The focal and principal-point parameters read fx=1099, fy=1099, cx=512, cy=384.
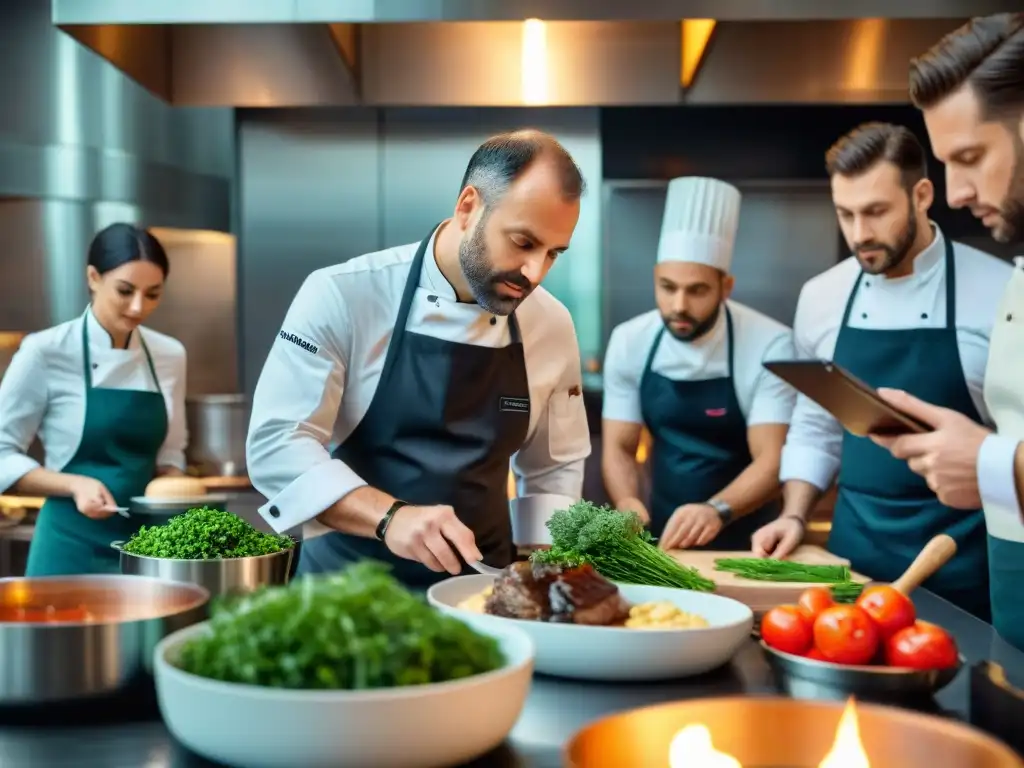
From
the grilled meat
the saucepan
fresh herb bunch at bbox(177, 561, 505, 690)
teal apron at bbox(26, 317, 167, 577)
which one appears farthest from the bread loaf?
fresh herb bunch at bbox(177, 561, 505, 690)

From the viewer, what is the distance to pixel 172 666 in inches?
36.3

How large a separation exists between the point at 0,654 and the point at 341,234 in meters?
3.28

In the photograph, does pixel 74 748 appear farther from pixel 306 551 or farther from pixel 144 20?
pixel 144 20

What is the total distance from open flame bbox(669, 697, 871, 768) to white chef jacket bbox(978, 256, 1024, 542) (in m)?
0.99

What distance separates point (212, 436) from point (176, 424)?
24.9 inches

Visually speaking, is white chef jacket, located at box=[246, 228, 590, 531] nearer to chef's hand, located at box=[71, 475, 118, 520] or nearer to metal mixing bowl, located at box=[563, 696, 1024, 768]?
chef's hand, located at box=[71, 475, 118, 520]

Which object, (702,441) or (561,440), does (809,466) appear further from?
(561,440)

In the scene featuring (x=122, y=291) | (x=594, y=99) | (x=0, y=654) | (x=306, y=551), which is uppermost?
(x=594, y=99)

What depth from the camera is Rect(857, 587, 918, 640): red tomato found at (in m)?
1.22

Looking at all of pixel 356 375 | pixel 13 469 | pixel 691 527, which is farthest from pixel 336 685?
pixel 13 469

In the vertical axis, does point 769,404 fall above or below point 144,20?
below

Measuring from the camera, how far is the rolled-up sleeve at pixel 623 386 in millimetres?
3287

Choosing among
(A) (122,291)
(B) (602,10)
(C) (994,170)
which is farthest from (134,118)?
(C) (994,170)

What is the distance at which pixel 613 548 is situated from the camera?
1.52 meters
